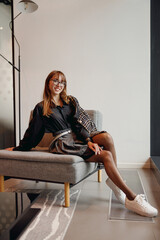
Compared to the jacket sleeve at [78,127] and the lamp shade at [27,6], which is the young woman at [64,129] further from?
the lamp shade at [27,6]

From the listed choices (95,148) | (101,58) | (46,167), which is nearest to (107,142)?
(95,148)

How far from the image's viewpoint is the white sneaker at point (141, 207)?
1744 mm

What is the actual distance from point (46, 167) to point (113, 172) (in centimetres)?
55

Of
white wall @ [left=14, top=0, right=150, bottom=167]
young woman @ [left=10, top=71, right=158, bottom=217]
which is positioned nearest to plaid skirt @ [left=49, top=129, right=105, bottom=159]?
young woman @ [left=10, top=71, right=158, bottom=217]

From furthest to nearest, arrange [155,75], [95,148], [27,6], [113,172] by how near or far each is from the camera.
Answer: [155,75], [27,6], [95,148], [113,172]

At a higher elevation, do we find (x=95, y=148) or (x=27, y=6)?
(x=27, y=6)

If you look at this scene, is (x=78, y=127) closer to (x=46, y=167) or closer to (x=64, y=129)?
(x=64, y=129)

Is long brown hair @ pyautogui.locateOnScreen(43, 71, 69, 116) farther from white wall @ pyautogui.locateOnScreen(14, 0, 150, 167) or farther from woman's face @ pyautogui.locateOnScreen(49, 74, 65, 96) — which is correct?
white wall @ pyautogui.locateOnScreen(14, 0, 150, 167)

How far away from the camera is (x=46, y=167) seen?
2041 millimetres

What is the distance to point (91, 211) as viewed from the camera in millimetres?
1896

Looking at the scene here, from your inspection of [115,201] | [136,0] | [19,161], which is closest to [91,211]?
[115,201]

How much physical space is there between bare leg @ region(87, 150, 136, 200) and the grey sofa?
191mm

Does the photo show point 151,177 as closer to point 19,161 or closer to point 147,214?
point 147,214

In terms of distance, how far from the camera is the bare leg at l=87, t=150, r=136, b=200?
71.9 inches
